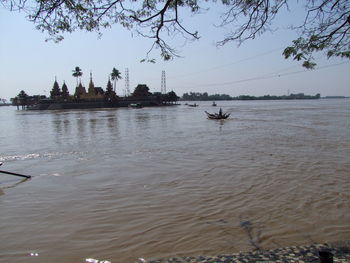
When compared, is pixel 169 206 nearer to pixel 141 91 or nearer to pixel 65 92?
pixel 65 92

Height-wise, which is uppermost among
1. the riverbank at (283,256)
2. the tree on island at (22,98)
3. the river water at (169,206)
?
the tree on island at (22,98)

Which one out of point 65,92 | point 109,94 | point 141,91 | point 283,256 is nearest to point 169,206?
point 283,256

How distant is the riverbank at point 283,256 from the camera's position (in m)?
3.98

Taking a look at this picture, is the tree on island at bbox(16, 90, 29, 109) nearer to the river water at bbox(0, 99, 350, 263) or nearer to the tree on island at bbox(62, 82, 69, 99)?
the tree on island at bbox(62, 82, 69, 99)

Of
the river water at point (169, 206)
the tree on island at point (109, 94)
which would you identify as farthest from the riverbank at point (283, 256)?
the tree on island at point (109, 94)

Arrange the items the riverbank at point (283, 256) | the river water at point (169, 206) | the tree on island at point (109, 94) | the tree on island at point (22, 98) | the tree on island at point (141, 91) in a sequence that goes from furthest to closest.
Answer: the tree on island at point (141, 91) → the tree on island at point (22, 98) → the tree on island at point (109, 94) → the river water at point (169, 206) → the riverbank at point (283, 256)

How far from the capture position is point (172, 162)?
484 inches

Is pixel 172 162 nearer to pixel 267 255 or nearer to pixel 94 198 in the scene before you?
pixel 94 198

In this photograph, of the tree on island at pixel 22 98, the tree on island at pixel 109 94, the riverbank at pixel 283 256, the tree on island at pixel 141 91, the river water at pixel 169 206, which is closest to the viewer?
the riverbank at pixel 283 256

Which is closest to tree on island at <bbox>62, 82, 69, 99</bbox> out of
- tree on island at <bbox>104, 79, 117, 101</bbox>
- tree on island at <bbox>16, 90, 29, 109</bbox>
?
tree on island at <bbox>104, 79, 117, 101</bbox>

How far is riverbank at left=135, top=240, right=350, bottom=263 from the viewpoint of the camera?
157 inches

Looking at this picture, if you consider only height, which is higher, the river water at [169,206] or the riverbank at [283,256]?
the riverbank at [283,256]

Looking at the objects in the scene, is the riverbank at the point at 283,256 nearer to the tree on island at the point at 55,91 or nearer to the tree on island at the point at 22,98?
the tree on island at the point at 55,91

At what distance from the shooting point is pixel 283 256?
4.12 metres
